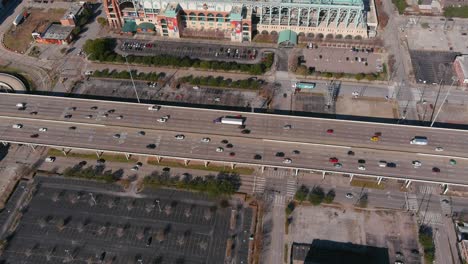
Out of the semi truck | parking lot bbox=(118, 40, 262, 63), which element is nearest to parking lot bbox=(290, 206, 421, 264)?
the semi truck

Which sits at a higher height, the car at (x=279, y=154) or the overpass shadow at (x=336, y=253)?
the car at (x=279, y=154)

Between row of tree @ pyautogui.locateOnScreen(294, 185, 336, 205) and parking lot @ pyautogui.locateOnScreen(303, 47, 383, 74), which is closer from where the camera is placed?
row of tree @ pyautogui.locateOnScreen(294, 185, 336, 205)

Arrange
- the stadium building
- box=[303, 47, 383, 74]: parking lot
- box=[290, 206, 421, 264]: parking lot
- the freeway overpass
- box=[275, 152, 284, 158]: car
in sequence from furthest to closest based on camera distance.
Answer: the stadium building < box=[303, 47, 383, 74]: parking lot < box=[275, 152, 284, 158]: car < the freeway overpass < box=[290, 206, 421, 264]: parking lot

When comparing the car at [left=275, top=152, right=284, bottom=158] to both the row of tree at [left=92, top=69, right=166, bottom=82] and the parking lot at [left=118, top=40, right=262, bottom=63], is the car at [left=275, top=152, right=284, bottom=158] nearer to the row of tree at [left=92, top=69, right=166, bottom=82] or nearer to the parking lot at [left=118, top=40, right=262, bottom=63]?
the parking lot at [left=118, top=40, right=262, bottom=63]

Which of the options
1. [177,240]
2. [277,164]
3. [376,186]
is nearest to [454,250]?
[376,186]

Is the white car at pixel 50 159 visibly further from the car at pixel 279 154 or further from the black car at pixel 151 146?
the car at pixel 279 154

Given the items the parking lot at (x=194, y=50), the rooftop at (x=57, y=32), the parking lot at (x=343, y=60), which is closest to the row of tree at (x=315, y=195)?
the parking lot at (x=343, y=60)

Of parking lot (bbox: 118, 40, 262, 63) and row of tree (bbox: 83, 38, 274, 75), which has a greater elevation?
parking lot (bbox: 118, 40, 262, 63)
